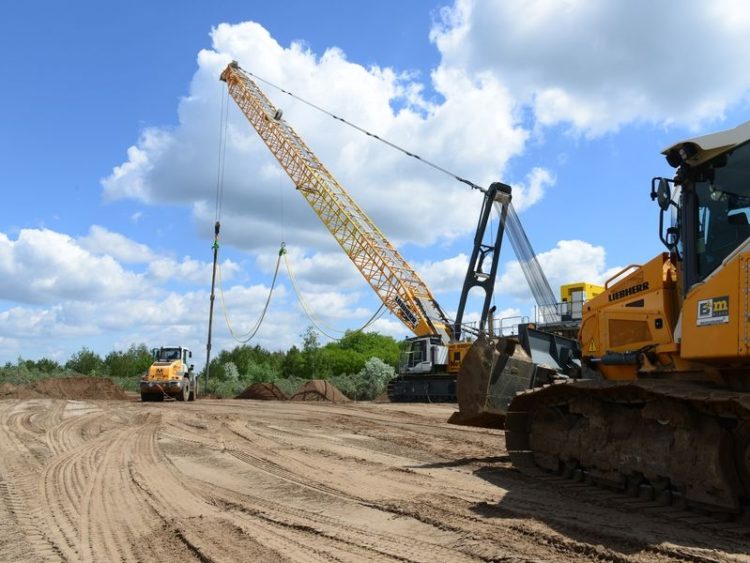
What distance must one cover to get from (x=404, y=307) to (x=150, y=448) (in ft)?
97.3

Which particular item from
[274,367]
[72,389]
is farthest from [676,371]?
Result: [274,367]

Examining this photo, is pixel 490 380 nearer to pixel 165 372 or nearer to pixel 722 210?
pixel 722 210

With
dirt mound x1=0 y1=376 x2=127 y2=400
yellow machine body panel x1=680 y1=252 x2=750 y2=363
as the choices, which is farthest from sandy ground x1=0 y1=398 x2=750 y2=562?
dirt mound x1=0 y1=376 x2=127 y2=400

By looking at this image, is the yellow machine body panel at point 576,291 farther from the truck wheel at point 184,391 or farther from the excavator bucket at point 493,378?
the excavator bucket at point 493,378

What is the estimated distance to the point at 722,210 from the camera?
6.27 meters

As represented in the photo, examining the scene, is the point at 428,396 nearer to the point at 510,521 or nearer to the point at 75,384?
the point at 75,384

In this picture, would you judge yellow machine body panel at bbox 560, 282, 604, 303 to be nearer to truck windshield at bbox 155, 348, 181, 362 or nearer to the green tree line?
the green tree line

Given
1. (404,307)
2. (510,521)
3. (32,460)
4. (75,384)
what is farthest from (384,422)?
(75,384)

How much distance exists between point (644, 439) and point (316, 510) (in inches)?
139

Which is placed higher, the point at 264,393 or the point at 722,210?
the point at 722,210

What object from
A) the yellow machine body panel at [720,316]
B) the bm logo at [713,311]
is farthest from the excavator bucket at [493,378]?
the bm logo at [713,311]

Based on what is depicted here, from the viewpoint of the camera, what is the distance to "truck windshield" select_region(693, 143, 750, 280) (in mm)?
6070

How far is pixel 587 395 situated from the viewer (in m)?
7.63

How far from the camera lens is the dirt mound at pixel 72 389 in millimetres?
34438
